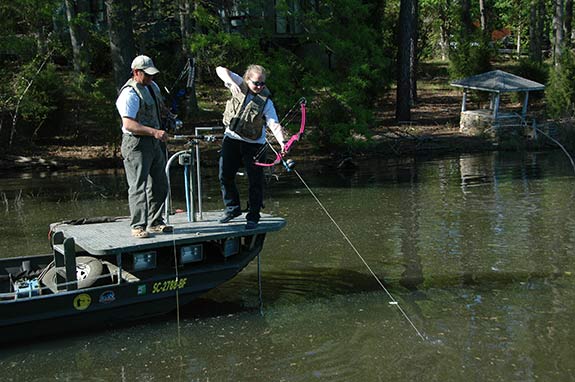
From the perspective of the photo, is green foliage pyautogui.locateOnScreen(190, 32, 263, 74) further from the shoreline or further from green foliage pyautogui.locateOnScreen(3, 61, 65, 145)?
green foliage pyautogui.locateOnScreen(3, 61, 65, 145)

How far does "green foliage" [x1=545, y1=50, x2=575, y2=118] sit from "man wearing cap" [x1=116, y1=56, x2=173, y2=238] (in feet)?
67.8

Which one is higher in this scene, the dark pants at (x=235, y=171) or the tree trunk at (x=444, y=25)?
the tree trunk at (x=444, y=25)

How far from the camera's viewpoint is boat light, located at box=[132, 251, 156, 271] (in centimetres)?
850

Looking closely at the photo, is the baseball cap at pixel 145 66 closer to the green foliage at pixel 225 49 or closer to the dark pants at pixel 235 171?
the dark pants at pixel 235 171

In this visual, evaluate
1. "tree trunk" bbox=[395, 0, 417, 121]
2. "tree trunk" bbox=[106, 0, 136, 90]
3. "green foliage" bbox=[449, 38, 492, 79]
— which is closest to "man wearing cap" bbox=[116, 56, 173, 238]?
"tree trunk" bbox=[106, 0, 136, 90]

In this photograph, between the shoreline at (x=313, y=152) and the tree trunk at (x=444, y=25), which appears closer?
the shoreline at (x=313, y=152)

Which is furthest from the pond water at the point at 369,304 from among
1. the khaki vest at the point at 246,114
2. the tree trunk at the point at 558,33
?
the tree trunk at the point at 558,33

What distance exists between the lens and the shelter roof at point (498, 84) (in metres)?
25.9

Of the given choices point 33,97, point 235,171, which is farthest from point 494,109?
point 235,171

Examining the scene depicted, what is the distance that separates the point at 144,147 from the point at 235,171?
1.25 m

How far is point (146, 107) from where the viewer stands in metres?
8.53

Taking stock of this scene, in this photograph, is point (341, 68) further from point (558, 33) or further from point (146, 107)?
point (146, 107)

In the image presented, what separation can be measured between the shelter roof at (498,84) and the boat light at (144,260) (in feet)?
62.7

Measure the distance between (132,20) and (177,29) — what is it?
7.74m
